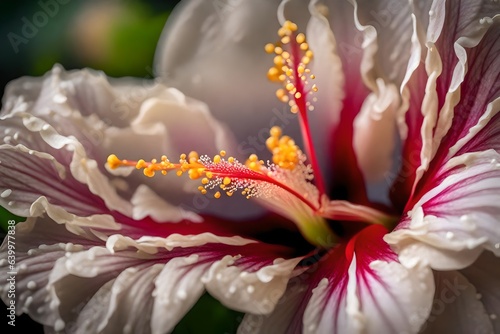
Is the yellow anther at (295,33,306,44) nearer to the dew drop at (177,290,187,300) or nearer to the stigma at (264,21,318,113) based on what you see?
the stigma at (264,21,318,113)

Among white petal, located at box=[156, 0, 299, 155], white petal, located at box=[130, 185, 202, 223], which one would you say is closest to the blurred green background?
white petal, located at box=[156, 0, 299, 155]

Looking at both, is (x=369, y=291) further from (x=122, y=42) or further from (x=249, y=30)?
(x=122, y=42)

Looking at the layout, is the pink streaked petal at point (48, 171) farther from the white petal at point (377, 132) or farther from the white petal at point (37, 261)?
the white petal at point (377, 132)

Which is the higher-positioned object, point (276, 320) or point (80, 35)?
point (80, 35)

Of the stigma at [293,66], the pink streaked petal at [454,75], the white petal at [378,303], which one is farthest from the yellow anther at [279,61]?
the white petal at [378,303]

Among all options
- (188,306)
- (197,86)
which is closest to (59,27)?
(197,86)

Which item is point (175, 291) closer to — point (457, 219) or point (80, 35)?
point (457, 219)

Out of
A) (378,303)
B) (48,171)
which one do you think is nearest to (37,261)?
(48,171)
